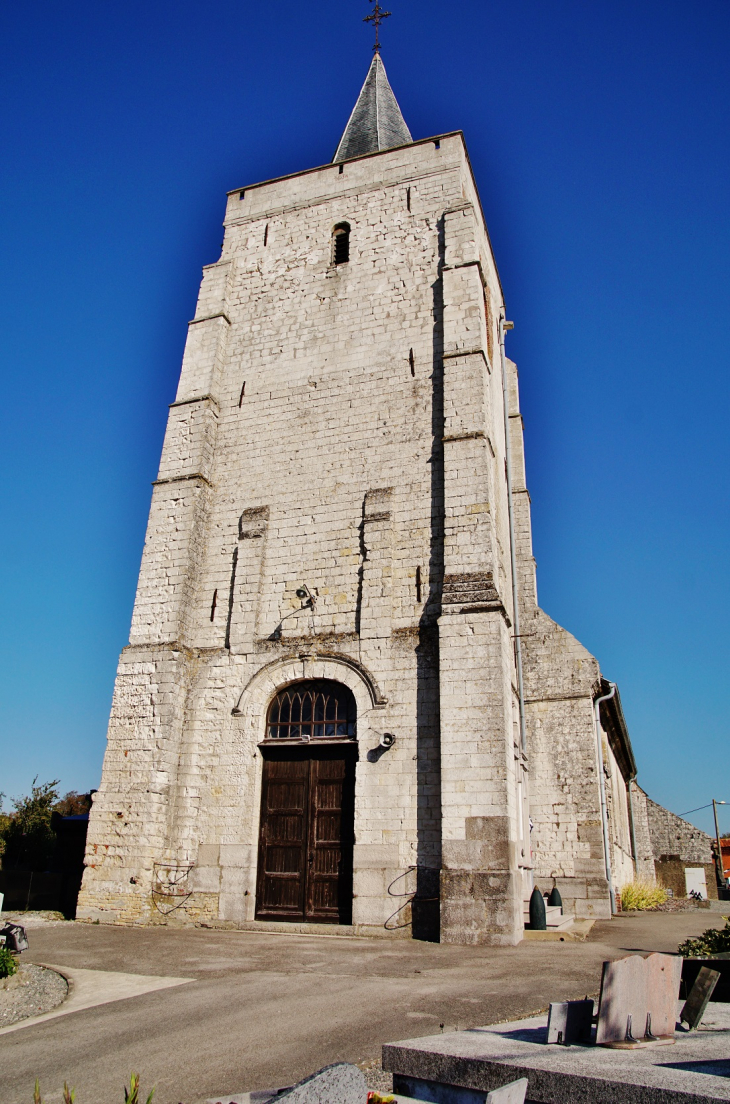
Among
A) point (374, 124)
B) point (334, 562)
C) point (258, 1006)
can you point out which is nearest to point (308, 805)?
point (334, 562)

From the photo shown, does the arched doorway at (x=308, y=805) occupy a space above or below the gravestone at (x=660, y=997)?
above

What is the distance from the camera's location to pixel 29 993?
5.96m

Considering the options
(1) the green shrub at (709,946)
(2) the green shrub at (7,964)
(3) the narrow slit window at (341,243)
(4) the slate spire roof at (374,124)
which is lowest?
(2) the green shrub at (7,964)

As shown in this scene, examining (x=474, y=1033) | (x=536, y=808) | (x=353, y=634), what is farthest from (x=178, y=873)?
(x=474, y=1033)

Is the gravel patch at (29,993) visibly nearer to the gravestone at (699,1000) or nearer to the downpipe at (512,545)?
the gravestone at (699,1000)

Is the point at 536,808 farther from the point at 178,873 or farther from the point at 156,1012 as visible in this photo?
the point at 156,1012

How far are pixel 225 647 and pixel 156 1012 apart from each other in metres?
7.56

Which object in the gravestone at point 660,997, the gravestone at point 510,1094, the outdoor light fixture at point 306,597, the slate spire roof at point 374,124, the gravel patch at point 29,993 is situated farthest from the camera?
the slate spire roof at point 374,124

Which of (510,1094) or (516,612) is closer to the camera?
(510,1094)

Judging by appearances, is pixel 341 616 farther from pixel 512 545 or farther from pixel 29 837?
pixel 29 837

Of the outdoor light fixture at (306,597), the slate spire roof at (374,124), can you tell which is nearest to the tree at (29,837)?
the outdoor light fixture at (306,597)

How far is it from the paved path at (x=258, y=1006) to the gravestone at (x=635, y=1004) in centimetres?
173

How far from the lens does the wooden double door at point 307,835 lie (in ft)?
35.4

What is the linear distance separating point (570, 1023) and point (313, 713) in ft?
29.2
